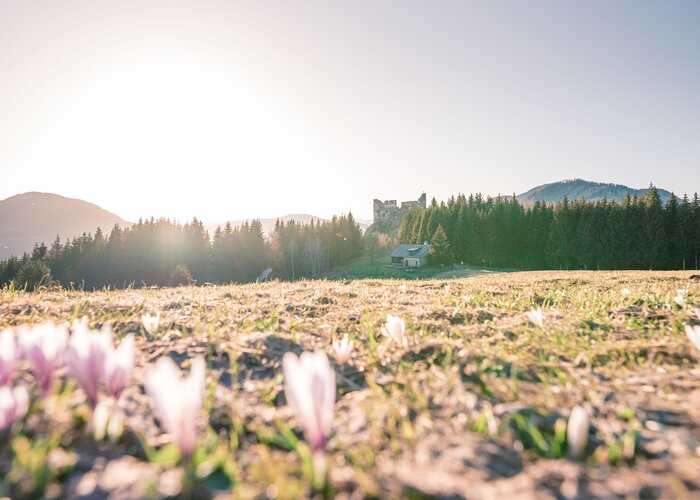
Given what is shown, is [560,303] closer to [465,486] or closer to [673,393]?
[673,393]

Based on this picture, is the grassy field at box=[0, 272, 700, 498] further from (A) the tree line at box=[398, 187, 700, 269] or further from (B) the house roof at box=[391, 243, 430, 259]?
(B) the house roof at box=[391, 243, 430, 259]

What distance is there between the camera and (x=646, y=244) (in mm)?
61719

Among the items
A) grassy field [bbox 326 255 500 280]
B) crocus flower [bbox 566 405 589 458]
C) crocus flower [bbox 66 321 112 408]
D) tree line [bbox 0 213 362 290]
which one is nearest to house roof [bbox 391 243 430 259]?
grassy field [bbox 326 255 500 280]

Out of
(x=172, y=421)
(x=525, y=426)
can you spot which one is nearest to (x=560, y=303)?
(x=525, y=426)

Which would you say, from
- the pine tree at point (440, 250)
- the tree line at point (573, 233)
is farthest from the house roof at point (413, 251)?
the tree line at point (573, 233)

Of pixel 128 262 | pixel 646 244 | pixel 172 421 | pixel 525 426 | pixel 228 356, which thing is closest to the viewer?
pixel 172 421

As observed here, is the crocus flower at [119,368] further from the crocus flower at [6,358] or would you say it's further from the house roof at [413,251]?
the house roof at [413,251]

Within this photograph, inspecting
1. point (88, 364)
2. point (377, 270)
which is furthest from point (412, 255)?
point (88, 364)

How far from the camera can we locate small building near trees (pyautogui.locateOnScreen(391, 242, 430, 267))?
7406 centimetres

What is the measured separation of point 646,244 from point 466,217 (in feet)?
99.4

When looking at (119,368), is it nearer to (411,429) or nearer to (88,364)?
(88,364)

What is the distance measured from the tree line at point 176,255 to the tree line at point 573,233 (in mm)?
29069

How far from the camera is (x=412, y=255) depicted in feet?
247

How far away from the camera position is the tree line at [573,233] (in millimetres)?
60781
